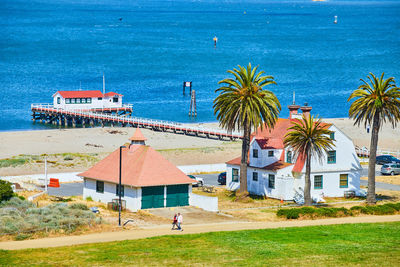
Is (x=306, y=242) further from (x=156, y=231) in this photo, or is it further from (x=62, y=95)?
(x=62, y=95)

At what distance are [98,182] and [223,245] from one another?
60.7ft

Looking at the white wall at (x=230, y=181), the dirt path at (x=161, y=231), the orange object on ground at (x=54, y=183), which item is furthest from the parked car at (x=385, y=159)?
the orange object on ground at (x=54, y=183)

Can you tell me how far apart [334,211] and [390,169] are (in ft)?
80.8

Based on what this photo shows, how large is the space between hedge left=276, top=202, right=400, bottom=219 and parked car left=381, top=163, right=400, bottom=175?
21116mm

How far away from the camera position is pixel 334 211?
54.2m

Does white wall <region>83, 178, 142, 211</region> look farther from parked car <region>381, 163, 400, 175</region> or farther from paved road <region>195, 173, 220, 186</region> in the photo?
parked car <region>381, 163, 400, 175</region>

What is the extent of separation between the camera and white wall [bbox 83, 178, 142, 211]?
5581 cm

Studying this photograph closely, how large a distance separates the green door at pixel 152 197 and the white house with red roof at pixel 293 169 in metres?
10.8

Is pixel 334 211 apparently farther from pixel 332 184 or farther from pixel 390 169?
pixel 390 169

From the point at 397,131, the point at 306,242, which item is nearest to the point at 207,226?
the point at 306,242

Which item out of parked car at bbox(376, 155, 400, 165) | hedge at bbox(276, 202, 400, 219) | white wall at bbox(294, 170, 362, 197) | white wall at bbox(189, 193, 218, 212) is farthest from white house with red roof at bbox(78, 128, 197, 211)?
parked car at bbox(376, 155, 400, 165)

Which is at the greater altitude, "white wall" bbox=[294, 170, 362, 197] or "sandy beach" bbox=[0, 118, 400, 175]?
"sandy beach" bbox=[0, 118, 400, 175]

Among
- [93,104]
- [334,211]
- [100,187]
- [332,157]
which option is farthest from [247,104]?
[93,104]

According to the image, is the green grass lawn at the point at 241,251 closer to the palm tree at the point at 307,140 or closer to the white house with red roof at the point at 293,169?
the palm tree at the point at 307,140
